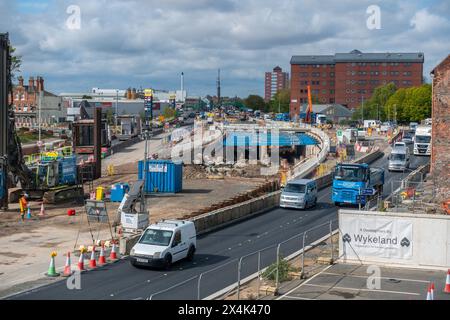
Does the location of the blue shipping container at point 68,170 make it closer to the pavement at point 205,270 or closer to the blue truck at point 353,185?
the pavement at point 205,270

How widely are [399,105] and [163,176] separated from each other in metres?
98.4

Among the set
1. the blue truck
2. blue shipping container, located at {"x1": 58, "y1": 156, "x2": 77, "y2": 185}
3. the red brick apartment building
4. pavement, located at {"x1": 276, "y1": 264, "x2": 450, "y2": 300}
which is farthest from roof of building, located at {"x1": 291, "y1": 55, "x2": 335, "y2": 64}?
pavement, located at {"x1": 276, "y1": 264, "x2": 450, "y2": 300}

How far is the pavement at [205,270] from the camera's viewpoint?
19.6 m

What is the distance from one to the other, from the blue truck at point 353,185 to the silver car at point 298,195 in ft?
5.09

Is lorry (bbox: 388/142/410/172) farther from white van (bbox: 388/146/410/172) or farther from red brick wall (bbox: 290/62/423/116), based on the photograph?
red brick wall (bbox: 290/62/423/116)

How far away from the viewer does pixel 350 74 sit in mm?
168625

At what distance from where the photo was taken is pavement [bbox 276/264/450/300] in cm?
1842

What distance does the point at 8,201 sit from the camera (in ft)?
137

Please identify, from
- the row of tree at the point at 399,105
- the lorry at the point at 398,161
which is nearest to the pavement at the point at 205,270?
the lorry at the point at 398,161

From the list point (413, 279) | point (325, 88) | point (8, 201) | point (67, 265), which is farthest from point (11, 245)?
point (325, 88)

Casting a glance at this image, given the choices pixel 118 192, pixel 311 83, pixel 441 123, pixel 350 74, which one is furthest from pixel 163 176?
pixel 311 83

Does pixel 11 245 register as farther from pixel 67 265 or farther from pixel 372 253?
pixel 372 253

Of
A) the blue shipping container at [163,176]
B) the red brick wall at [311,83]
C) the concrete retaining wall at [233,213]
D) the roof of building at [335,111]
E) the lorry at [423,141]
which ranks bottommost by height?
the concrete retaining wall at [233,213]

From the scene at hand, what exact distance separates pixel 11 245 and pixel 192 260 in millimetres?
8768
